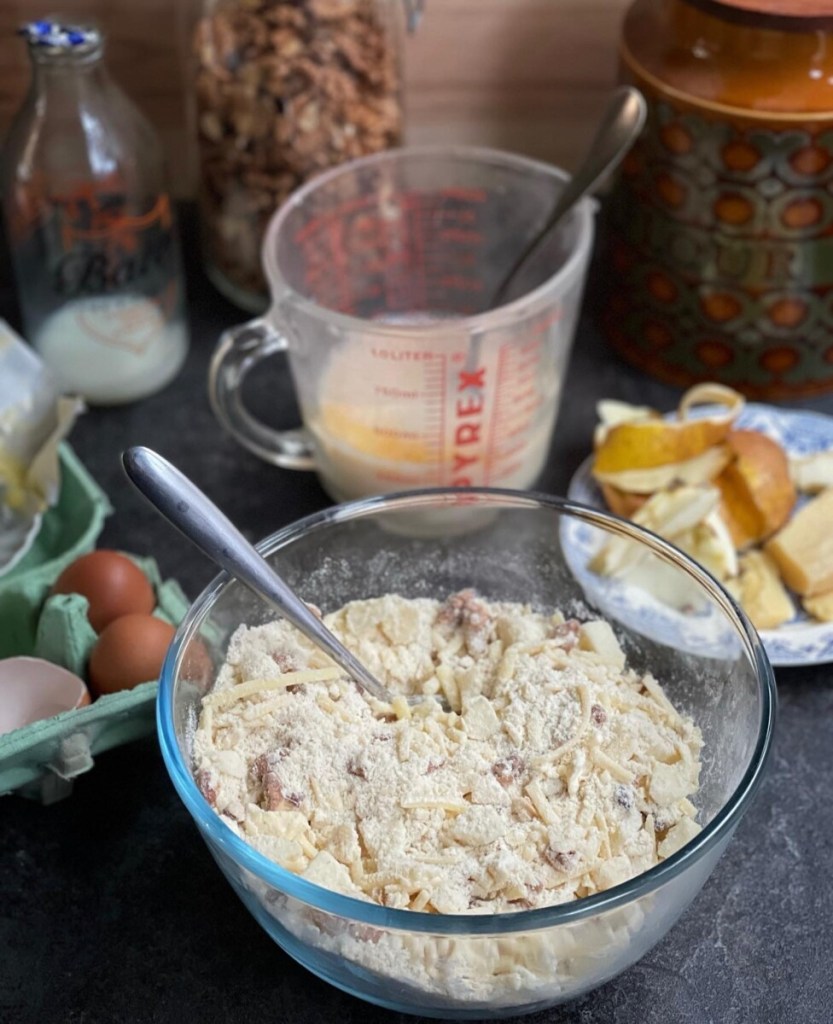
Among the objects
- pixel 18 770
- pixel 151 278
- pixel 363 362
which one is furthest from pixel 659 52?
pixel 18 770

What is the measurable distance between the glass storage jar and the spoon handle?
502 millimetres

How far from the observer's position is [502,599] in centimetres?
91

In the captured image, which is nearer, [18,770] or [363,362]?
[18,770]

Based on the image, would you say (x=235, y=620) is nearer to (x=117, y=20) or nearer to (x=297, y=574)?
(x=297, y=574)

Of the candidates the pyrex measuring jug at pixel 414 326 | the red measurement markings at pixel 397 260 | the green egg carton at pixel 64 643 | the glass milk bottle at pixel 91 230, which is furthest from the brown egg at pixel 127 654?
the red measurement markings at pixel 397 260

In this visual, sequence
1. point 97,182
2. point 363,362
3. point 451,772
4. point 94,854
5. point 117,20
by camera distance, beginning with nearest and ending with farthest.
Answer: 1. point 451,772
2. point 94,854
3. point 363,362
4. point 97,182
5. point 117,20

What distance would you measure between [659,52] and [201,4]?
0.42 metres

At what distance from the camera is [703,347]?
1.15m

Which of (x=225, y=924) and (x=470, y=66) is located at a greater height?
(x=470, y=66)

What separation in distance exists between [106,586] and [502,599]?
0.92ft

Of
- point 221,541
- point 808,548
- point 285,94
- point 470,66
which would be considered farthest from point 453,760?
point 470,66

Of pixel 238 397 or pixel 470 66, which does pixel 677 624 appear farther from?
pixel 470 66

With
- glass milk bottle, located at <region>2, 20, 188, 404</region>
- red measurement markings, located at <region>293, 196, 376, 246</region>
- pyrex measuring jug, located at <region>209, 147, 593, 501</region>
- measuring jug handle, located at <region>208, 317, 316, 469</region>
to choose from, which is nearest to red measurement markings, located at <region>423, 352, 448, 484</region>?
pyrex measuring jug, located at <region>209, 147, 593, 501</region>

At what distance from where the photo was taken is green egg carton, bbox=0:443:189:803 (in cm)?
76
